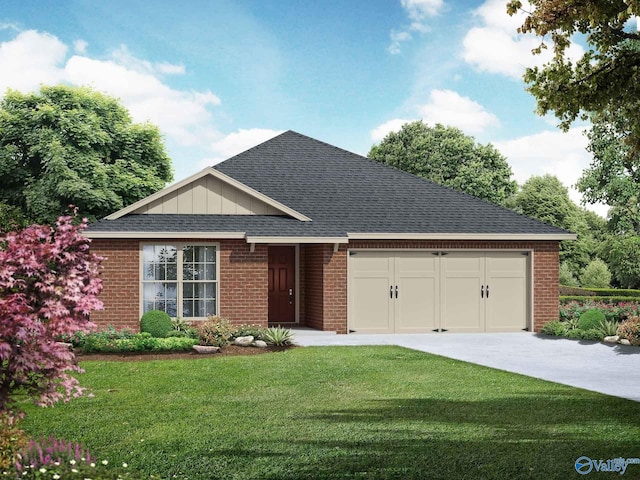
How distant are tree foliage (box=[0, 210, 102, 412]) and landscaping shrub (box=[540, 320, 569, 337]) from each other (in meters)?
16.2

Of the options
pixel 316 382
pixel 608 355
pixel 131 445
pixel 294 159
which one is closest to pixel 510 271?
pixel 608 355

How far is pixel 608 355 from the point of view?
56.5ft

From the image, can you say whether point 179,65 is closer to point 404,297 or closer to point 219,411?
point 404,297

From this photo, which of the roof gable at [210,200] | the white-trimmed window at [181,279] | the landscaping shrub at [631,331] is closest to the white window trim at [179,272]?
the white-trimmed window at [181,279]

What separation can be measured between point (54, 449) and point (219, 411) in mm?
3589

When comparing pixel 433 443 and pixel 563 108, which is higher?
pixel 563 108

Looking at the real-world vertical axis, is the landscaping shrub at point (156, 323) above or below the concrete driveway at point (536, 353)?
above

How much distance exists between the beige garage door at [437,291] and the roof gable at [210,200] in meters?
2.51

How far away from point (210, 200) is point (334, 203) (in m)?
3.97

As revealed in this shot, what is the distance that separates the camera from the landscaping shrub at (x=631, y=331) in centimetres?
1864

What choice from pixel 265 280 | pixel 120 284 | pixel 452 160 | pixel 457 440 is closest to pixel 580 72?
pixel 457 440

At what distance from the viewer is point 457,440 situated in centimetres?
907

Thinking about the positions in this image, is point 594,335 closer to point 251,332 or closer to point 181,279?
point 251,332

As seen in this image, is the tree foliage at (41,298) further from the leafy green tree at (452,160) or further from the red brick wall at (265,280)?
the leafy green tree at (452,160)
